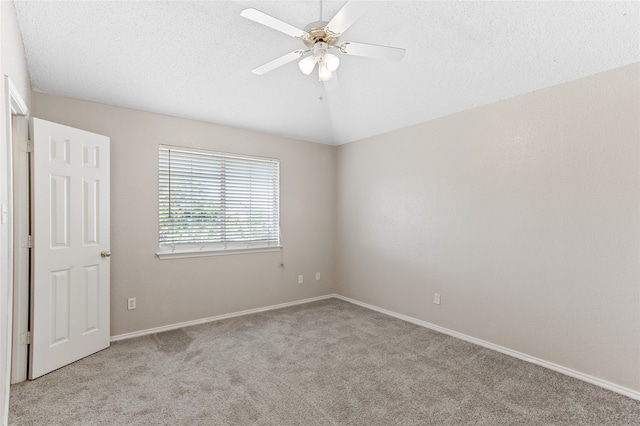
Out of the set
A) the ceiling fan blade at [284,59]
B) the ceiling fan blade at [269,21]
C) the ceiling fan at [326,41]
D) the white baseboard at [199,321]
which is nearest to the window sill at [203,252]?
the white baseboard at [199,321]

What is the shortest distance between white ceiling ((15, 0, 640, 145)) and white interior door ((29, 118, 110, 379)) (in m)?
0.64

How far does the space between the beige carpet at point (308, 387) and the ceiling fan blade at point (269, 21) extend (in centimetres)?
234

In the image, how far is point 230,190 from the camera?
13.4ft

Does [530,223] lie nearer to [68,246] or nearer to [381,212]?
[381,212]

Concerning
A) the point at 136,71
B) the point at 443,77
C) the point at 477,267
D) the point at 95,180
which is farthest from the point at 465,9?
the point at 95,180

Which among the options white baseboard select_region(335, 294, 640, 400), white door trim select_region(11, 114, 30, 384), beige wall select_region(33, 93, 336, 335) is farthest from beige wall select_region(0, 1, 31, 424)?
white baseboard select_region(335, 294, 640, 400)

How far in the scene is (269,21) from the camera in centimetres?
170

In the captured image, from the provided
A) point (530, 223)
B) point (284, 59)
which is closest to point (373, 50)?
point (284, 59)

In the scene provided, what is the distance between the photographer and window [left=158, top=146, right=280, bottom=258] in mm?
3629

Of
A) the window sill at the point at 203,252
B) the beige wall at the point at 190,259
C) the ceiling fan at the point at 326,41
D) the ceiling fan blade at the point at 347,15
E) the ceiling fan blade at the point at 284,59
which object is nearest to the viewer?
the ceiling fan blade at the point at 347,15

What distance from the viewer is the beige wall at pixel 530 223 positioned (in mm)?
2369

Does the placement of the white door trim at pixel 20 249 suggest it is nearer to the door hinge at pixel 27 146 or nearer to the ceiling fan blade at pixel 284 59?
the door hinge at pixel 27 146

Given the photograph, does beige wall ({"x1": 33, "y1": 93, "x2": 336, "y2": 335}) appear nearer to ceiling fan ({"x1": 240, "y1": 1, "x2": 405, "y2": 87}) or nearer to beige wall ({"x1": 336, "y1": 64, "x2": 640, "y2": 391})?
beige wall ({"x1": 336, "y1": 64, "x2": 640, "y2": 391})

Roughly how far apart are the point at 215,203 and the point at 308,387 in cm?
A: 244
